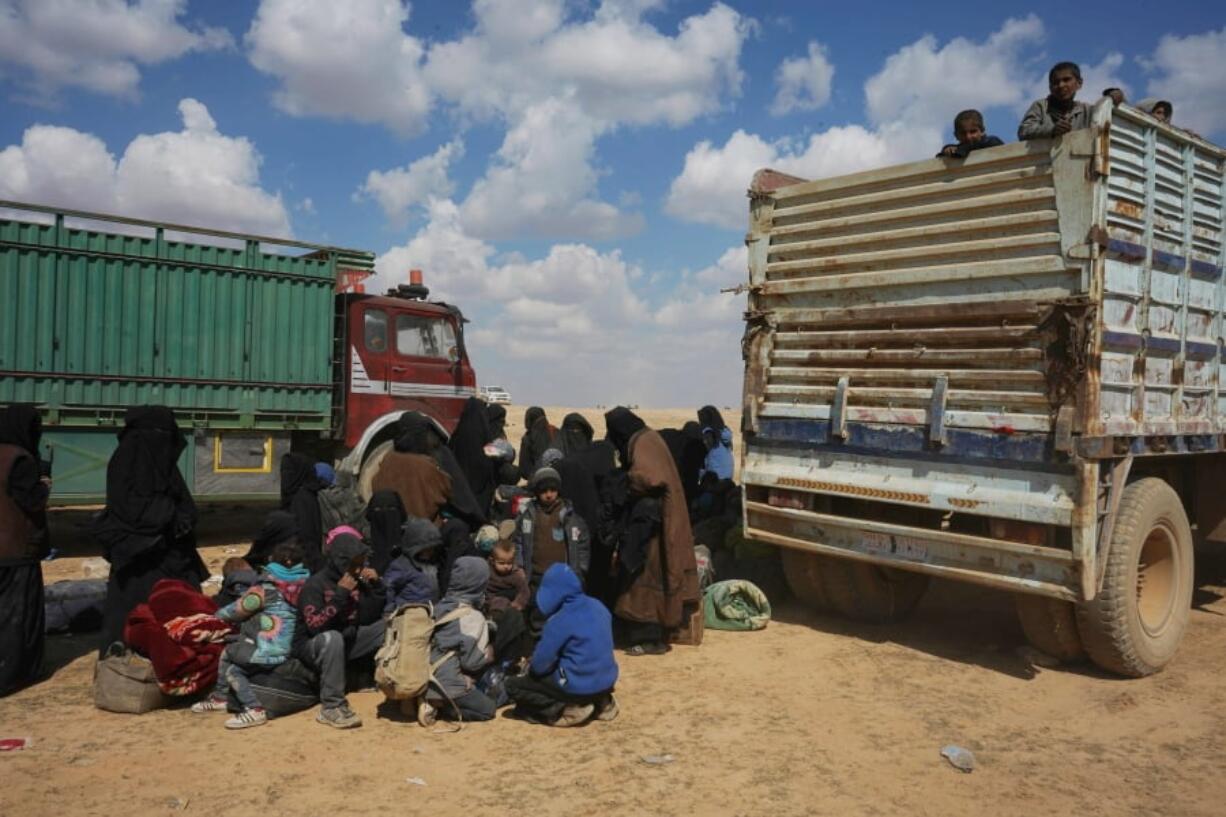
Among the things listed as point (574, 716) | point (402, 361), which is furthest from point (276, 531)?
point (402, 361)

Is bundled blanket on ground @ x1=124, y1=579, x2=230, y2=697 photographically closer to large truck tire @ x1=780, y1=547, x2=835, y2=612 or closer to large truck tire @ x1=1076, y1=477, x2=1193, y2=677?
large truck tire @ x1=780, y1=547, x2=835, y2=612

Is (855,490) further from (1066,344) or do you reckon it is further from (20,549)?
(20,549)

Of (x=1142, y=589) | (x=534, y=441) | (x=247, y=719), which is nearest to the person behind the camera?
(x=247, y=719)

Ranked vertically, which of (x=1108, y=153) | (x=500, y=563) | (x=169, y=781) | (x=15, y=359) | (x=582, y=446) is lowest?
(x=169, y=781)

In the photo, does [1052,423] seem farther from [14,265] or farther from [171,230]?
[14,265]

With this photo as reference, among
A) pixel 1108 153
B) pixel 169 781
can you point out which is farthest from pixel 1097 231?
pixel 169 781

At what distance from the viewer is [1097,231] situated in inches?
191

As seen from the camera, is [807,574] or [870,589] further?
[807,574]

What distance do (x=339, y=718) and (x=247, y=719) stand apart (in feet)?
1.44

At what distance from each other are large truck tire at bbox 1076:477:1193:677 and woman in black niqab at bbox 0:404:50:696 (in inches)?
231

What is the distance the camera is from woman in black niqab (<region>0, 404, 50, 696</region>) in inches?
189

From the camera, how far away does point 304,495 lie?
5.96 metres

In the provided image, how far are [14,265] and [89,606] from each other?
3555 millimetres

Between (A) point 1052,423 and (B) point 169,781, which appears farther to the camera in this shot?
(A) point 1052,423
